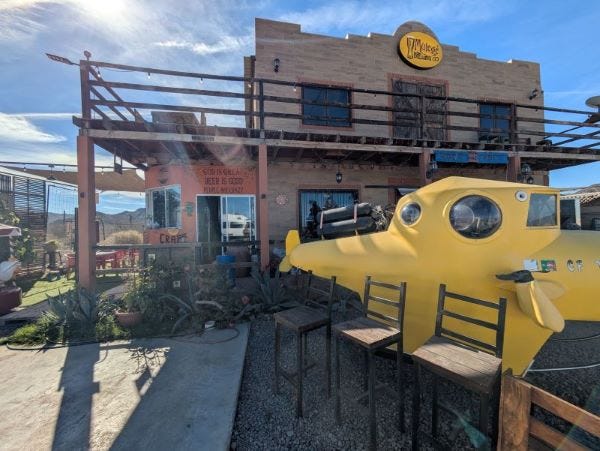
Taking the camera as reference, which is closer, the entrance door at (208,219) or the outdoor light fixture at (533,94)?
the entrance door at (208,219)

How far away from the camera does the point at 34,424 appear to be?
8.43 feet

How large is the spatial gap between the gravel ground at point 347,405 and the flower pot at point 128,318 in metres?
2.20

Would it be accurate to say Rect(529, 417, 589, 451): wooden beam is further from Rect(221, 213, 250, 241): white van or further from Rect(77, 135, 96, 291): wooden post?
Rect(221, 213, 250, 241): white van

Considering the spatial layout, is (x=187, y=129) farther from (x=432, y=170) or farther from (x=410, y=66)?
(x=410, y=66)

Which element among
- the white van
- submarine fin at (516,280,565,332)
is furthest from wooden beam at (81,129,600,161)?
submarine fin at (516,280,565,332)

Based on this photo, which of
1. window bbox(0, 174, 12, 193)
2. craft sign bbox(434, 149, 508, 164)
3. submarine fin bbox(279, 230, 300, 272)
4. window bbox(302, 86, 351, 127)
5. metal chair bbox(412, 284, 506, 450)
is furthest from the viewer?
window bbox(0, 174, 12, 193)

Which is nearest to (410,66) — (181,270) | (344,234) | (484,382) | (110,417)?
(344,234)

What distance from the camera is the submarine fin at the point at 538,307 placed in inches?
89.7

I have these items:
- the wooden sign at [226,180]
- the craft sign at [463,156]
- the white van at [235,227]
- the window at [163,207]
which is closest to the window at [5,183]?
the window at [163,207]

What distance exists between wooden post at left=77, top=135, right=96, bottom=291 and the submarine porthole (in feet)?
19.2

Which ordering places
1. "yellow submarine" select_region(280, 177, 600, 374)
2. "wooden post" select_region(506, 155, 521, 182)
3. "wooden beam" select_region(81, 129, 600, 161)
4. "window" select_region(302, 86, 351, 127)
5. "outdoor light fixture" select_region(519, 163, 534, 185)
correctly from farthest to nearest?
"window" select_region(302, 86, 351, 127)
"outdoor light fixture" select_region(519, 163, 534, 185)
"wooden post" select_region(506, 155, 521, 182)
"wooden beam" select_region(81, 129, 600, 161)
"yellow submarine" select_region(280, 177, 600, 374)

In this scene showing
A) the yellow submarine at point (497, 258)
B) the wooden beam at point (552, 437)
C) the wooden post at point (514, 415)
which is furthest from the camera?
the yellow submarine at point (497, 258)

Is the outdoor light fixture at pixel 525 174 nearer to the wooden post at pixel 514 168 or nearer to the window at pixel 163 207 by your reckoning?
the wooden post at pixel 514 168

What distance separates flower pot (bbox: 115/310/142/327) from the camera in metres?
4.75
